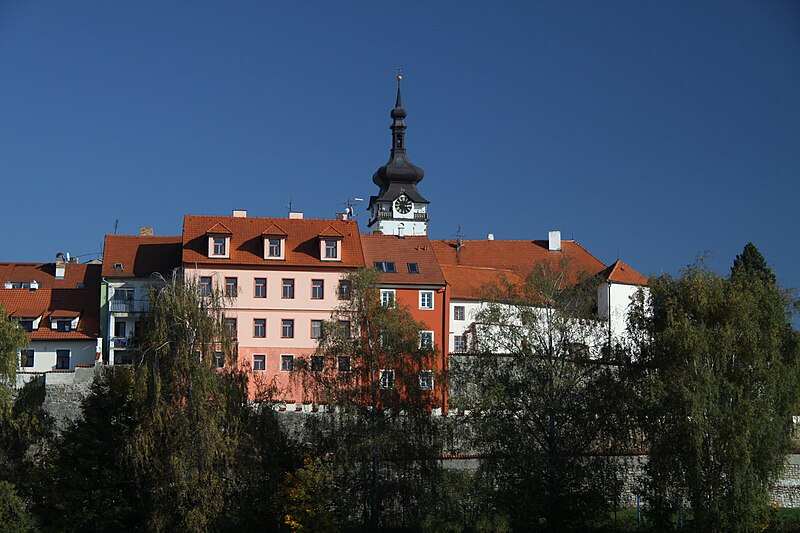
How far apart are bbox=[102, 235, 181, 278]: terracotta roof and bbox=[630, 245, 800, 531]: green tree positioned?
2942 cm

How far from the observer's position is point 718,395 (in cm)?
4434

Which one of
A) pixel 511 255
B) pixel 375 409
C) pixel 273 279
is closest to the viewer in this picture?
pixel 375 409

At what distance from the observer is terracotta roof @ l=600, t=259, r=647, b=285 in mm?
73438

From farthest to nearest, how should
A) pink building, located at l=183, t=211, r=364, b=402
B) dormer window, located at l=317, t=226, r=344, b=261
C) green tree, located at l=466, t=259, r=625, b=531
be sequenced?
dormer window, located at l=317, t=226, r=344, b=261 → pink building, located at l=183, t=211, r=364, b=402 → green tree, located at l=466, t=259, r=625, b=531

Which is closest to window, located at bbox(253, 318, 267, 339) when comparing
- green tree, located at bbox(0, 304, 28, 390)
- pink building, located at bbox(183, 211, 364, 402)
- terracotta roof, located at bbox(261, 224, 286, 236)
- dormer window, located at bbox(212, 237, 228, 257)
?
pink building, located at bbox(183, 211, 364, 402)

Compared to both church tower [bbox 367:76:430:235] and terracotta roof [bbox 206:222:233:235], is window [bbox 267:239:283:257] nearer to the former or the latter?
terracotta roof [bbox 206:222:233:235]

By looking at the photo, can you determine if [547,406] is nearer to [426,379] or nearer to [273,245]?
[426,379]

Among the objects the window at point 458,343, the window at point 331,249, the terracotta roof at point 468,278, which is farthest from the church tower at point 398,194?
the window at point 331,249

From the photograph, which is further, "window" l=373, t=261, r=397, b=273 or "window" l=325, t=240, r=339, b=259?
"window" l=373, t=261, r=397, b=273

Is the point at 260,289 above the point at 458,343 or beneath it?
above

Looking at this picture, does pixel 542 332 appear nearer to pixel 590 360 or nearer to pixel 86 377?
pixel 590 360

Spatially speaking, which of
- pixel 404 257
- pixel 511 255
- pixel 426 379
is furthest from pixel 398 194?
pixel 426 379

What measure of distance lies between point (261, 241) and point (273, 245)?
2.56 ft

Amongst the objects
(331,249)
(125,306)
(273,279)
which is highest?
(331,249)
